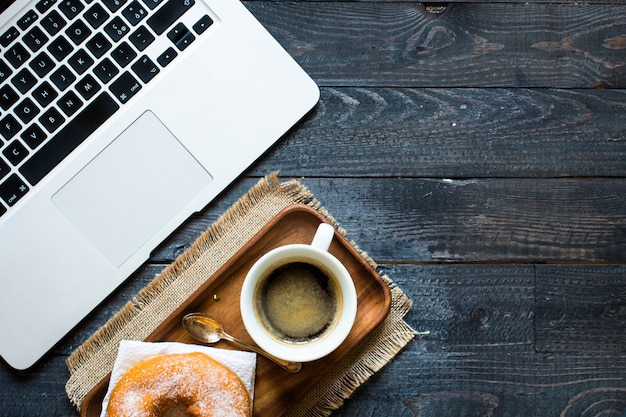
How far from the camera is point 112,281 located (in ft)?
2.61

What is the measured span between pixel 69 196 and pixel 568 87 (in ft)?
2.26

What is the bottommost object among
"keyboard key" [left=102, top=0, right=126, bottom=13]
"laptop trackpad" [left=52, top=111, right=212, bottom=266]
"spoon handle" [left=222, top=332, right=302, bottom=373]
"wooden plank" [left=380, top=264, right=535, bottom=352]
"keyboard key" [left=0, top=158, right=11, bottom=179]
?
"wooden plank" [left=380, top=264, right=535, bottom=352]

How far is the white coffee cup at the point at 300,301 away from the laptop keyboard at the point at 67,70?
28 centimetres

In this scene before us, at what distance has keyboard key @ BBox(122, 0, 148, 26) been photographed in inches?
30.6

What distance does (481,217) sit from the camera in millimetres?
880

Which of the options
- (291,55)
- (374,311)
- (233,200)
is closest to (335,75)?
(291,55)

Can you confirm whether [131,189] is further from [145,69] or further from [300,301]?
[300,301]

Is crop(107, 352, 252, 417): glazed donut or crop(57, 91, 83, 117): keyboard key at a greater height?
crop(57, 91, 83, 117): keyboard key

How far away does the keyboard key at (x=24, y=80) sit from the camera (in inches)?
30.0

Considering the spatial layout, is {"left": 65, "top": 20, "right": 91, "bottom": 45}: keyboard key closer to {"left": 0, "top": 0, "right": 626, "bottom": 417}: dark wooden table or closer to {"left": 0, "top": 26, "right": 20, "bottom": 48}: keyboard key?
{"left": 0, "top": 26, "right": 20, "bottom": 48}: keyboard key

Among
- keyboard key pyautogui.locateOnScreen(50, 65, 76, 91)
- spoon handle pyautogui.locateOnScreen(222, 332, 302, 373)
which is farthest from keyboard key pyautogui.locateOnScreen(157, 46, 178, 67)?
spoon handle pyautogui.locateOnScreen(222, 332, 302, 373)

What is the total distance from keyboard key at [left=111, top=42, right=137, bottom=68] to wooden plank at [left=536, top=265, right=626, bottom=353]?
610mm

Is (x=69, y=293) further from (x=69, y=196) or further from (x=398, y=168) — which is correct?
(x=398, y=168)

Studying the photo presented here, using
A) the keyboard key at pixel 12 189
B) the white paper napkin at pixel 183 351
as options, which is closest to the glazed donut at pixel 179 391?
the white paper napkin at pixel 183 351
